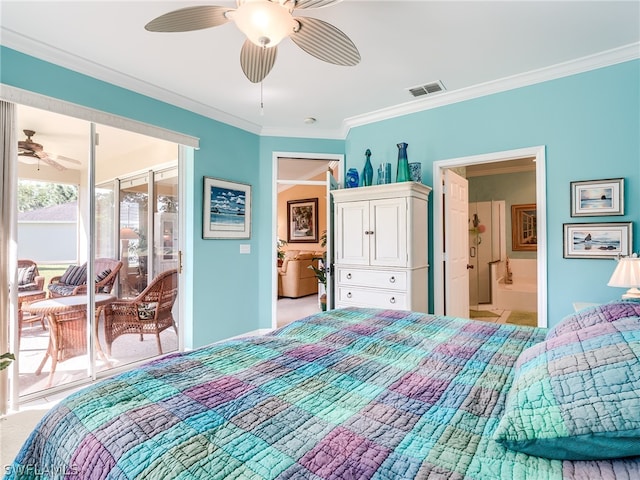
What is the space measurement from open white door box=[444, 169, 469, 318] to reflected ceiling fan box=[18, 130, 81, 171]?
3.58 m

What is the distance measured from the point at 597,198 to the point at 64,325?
4451 mm

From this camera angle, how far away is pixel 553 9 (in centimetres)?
210

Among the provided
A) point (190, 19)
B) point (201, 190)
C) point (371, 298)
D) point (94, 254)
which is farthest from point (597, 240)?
point (94, 254)

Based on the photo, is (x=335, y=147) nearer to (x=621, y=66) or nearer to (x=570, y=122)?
(x=570, y=122)

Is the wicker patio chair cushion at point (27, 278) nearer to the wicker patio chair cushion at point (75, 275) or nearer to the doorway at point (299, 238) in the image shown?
the wicker patio chair cushion at point (75, 275)

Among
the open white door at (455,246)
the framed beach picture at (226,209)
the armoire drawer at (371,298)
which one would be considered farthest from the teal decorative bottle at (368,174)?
the framed beach picture at (226,209)

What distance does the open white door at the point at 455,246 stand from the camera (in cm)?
358

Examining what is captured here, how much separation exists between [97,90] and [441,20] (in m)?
2.73

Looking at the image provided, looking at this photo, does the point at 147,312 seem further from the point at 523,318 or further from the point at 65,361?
the point at 523,318

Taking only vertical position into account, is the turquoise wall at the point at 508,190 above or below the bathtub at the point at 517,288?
above

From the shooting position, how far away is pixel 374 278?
3.38 m

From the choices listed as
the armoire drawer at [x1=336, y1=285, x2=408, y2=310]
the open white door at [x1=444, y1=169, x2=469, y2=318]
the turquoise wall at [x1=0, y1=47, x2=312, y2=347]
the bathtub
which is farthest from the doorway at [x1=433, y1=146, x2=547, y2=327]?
the bathtub

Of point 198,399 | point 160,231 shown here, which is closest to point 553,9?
point 198,399

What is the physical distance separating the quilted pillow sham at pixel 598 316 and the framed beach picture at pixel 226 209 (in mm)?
3271
